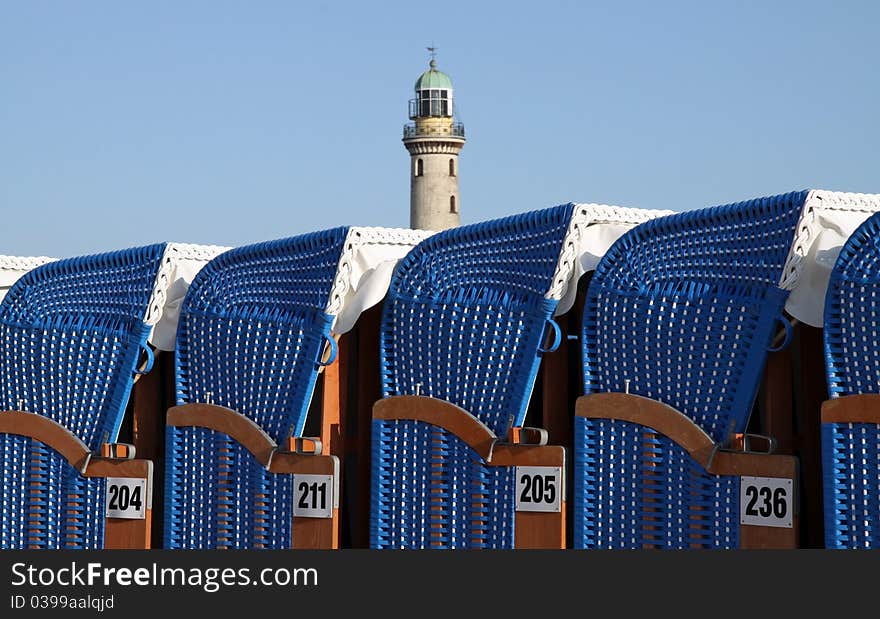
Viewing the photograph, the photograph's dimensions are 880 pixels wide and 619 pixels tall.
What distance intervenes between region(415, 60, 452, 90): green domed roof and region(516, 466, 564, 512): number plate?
158 feet

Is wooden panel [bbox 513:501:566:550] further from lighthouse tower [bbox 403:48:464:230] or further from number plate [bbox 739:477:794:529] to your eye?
lighthouse tower [bbox 403:48:464:230]

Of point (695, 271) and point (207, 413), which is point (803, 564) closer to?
point (695, 271)

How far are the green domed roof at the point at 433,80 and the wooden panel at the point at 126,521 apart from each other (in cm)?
4612

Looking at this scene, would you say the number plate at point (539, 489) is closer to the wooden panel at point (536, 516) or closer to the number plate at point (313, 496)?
the wooden panel at point (536, 516)

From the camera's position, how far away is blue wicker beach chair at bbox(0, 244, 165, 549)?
1127cm

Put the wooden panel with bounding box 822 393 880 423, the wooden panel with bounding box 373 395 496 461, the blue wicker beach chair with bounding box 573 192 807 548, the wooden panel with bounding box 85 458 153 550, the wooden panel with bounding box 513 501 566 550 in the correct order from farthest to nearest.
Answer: the wooden panel with bounding box 85 458 153 550
the wooden panel with bounding box 373 395 496 461
the wooden panel with bounding box 513 501 566 550
the blue wicker beach chair with bounding box 573 192 807 548
the wooden panel with bounding box 822 393 880 423

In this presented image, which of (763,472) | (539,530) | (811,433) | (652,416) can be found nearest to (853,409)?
(763,472)

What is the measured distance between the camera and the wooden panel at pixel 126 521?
36.6ft

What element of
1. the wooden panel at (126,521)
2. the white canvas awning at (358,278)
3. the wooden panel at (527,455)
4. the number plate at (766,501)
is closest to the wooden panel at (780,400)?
the number plate at (766,501)

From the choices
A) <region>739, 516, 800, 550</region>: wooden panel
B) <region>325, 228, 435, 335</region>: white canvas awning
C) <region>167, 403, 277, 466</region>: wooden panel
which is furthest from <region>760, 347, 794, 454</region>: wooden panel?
<region>167, 403, 277, 466</region>: wooden panel

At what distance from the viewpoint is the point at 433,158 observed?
177 feet

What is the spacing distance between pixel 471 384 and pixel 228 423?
1.92 m

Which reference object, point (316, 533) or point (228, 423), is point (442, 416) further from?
point (228, 423)

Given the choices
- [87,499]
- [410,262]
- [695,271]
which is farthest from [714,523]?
[87,499]
